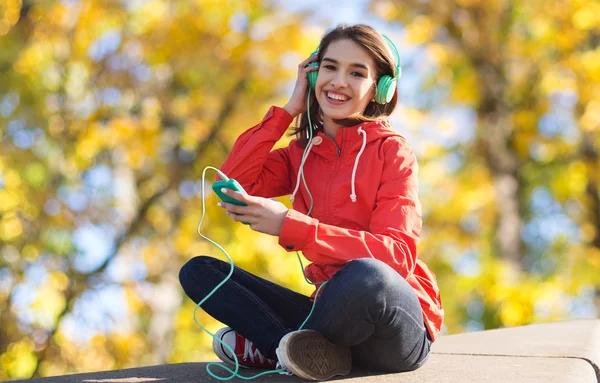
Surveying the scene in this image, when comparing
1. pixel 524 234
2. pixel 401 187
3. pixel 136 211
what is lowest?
pixel 524 234

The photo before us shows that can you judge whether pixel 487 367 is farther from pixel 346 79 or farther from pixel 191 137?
pixel 191 137

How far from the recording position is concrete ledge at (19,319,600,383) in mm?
2230

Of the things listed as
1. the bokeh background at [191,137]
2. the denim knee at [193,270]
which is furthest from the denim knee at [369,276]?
the bokeh background at [191,137]

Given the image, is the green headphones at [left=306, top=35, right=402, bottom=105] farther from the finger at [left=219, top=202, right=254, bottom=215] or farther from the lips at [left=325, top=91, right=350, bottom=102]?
the finger at [left=219, top=202, right=254, bottom=215]

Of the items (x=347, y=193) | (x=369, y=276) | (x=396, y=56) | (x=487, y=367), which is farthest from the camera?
(x=396, y=56)

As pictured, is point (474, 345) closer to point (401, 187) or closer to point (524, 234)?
point (401, 187)

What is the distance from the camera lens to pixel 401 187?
226 centimetres

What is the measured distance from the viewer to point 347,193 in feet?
7.79

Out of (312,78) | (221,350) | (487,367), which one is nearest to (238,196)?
(221,350)

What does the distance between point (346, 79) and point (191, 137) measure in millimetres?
5866

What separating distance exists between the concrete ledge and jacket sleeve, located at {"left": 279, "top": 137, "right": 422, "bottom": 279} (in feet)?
1.20

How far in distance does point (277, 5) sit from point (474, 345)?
5469 mm

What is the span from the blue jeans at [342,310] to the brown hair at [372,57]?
59cm

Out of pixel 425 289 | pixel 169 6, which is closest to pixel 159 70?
pixel 169 6
